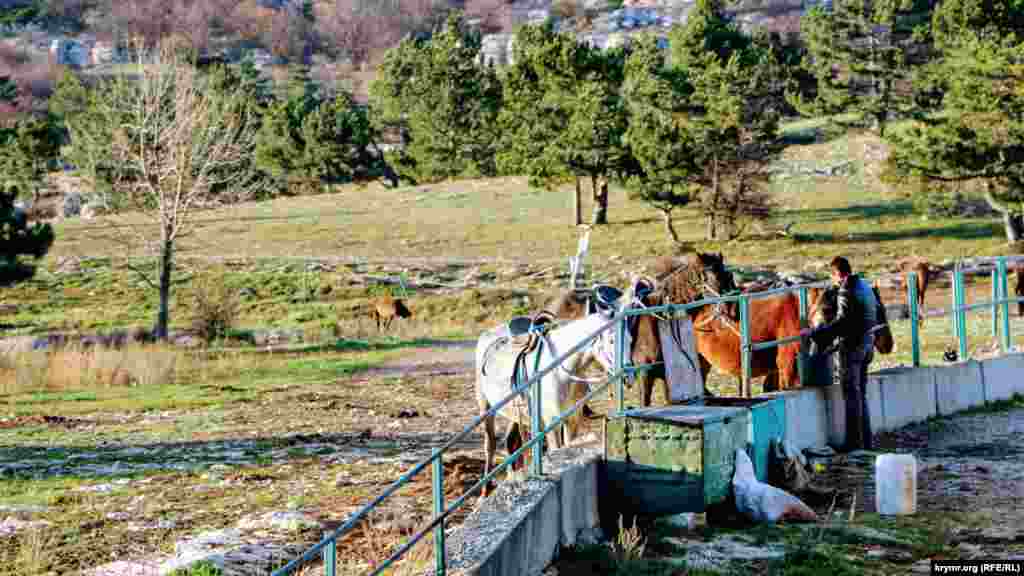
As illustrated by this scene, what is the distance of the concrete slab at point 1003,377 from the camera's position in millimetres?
16078

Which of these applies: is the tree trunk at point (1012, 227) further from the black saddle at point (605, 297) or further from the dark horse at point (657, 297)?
the black saddle at point (605, 297)

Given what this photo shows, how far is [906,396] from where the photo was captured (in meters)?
14.3

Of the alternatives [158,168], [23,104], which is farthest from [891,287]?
Answer: [23,104]

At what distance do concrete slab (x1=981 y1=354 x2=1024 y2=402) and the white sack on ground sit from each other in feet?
22.9

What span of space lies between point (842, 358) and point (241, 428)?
8.32 m

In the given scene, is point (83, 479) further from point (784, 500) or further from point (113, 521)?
point (784, 500)

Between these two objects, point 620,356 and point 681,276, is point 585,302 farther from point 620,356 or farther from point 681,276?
point 620,356

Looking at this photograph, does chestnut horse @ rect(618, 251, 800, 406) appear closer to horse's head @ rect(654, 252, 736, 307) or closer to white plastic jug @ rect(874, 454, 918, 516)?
horse's head @ rect(654, 252, 736, 307)

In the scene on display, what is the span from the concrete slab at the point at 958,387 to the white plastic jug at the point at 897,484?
212 inches

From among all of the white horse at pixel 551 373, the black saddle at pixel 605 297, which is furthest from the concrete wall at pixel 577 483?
the black saddle at pixel 605 297

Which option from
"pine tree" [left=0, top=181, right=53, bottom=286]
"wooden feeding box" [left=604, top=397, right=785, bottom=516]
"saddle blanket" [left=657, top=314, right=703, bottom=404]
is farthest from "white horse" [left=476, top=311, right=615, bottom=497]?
"pine tree" [left=0, top=181, right=53, bottom=286]

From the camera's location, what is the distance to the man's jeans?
12.7 m

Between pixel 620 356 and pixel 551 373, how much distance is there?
0.90m

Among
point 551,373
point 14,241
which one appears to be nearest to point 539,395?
point 551,373
